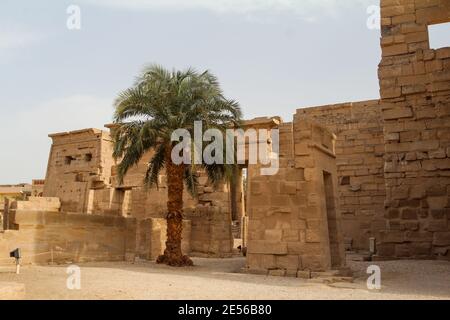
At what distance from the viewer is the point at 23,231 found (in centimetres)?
1000

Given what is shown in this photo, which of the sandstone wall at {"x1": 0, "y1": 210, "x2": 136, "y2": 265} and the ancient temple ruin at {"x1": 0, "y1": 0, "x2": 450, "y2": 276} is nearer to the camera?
the ancient temple ruin at {"x1": 0, "y1": 0, "x2": 450, "y2": 276}

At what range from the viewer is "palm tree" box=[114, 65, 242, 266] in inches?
460

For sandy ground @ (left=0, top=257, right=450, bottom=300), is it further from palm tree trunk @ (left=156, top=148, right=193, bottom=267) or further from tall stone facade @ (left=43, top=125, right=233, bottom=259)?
tall stone facade @ (left=43, top=125, right=233, bottom=259)

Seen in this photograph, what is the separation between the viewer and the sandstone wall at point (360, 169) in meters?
16.6

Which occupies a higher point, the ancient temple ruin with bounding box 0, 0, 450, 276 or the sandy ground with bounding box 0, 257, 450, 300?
the ancient temple ruin with bounding box 0, 0, 450, 276

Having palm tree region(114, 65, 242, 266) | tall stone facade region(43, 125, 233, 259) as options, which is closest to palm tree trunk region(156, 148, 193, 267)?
palm tree region(114, 65, 242, 266)

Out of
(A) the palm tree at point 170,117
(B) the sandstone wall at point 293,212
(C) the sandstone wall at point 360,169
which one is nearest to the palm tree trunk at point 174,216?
(A) the palm tree at point 170,117

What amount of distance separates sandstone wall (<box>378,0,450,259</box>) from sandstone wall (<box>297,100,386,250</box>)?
15.5ft

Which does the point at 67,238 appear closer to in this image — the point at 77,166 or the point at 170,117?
the point at 170,117

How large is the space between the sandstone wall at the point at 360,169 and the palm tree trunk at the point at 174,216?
284 inches

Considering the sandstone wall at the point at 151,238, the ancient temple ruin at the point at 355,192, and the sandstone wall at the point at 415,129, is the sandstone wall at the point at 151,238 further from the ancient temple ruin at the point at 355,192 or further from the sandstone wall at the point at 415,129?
the sandstone wall at the point at 415,129
